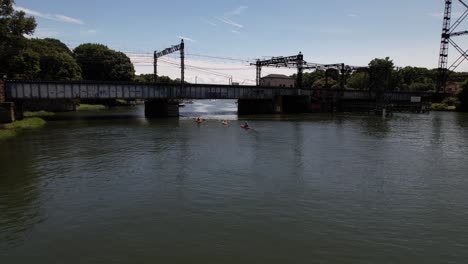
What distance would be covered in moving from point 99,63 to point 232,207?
130 m

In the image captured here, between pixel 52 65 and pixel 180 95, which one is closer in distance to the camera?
pixel 180 95

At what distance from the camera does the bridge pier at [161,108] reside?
8375cm

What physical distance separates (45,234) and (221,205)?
752 centimetres

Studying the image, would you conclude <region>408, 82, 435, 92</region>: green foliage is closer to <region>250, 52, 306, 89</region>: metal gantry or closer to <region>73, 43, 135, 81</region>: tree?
<region>250, 52, 306, 89</region>: metal gantry

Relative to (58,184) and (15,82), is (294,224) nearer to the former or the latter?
(58,184)

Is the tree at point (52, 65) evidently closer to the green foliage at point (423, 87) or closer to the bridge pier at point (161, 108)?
the bridge pier at point (161, 108)

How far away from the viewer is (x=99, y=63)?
132 metres

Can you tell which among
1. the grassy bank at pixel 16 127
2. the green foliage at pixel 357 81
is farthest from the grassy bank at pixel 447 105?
the grassy bank at pixel 16 127

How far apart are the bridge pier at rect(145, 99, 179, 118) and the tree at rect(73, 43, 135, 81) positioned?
5299 cm

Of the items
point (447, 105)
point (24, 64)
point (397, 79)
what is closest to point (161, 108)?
point (24, 64)

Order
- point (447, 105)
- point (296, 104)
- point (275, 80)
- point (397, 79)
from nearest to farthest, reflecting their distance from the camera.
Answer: point (296, 104), point (447, 105), point (275, 80), point (397, 79)

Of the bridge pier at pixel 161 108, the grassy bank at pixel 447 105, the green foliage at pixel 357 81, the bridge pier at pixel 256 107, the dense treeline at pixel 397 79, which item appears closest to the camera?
the bridge pier at pixel 161 108

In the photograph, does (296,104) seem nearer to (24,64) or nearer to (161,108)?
(161,108)

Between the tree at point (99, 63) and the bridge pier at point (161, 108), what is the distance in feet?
174
